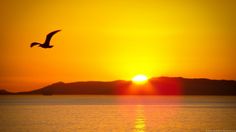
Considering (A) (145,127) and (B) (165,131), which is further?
(A) (145,127)

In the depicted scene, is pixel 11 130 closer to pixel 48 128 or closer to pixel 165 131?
pixel 48 128

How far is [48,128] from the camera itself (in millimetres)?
74438

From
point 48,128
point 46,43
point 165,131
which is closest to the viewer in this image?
point 46,43

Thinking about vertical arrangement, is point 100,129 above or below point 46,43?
below

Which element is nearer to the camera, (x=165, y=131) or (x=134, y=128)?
(x=165, y=131)

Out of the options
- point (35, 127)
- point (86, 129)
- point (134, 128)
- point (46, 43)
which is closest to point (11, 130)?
point (35, 127)

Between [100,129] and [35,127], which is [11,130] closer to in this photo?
[35,127]

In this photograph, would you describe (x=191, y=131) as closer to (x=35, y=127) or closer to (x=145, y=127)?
(x=145, y=127)

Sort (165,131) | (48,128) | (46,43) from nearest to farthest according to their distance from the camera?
1. (46,43)
2. (165,131)
3. (48,128)

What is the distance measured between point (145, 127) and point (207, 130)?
8.53 metres

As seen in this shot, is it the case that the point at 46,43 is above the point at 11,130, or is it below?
above

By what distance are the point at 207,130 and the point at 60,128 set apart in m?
19.3

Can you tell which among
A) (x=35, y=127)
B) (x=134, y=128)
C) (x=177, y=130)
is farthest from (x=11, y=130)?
(x=177, y=130)

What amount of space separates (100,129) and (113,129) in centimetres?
176
